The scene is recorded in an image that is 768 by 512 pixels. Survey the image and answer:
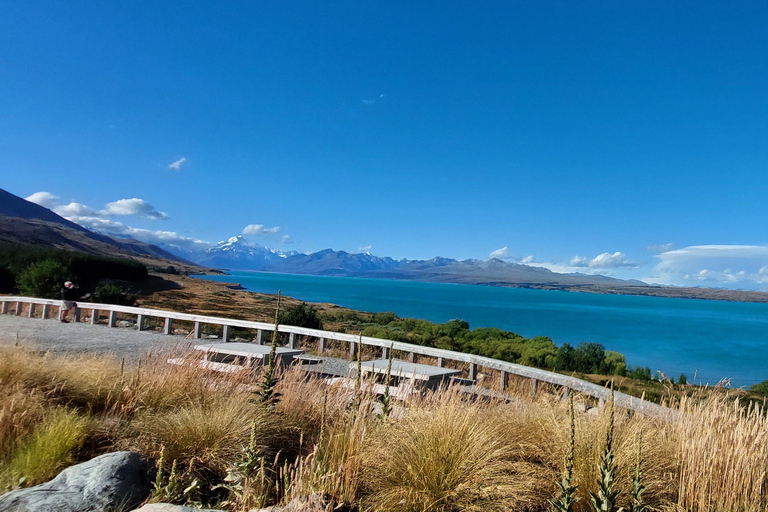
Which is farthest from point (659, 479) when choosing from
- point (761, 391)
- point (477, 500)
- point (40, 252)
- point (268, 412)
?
point (40, 252)

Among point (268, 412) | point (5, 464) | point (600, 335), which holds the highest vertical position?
point (268, 412)

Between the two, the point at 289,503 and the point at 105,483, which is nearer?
the point at 289,503

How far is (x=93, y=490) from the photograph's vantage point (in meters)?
2.72

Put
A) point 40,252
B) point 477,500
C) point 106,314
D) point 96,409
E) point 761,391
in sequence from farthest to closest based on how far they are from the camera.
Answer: point 40,252 → point 106,314 → point 761,391 → point 96,409 → point 477,500

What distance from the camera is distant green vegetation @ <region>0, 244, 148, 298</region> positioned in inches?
728

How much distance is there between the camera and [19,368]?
13.3ft

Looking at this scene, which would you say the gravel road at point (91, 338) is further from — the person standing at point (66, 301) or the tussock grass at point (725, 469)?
the tussock grass at point (725, 469)

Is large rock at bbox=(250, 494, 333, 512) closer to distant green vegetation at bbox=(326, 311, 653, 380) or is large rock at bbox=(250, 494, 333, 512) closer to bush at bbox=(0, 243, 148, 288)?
distant green vegetation at bbox=(326, 311, 653, 380)

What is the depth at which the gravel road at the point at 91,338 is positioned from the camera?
348 inches

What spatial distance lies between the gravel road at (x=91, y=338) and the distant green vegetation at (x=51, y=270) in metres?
5.04

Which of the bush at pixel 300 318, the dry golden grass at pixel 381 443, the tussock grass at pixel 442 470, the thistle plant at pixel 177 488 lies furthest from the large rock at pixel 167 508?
the bush at pixel 300 318

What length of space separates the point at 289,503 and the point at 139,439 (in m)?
1.63

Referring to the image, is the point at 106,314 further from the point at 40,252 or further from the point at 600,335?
the point at 600,335

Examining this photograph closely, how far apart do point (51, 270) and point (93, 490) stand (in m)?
19.5
